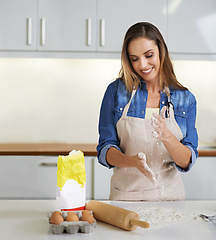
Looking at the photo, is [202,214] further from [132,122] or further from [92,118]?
[92,118]

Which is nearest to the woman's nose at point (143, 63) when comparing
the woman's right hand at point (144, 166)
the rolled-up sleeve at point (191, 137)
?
the rolled-up sleeve at point (191, 137)

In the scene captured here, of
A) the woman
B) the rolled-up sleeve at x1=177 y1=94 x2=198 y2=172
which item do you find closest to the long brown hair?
the woman

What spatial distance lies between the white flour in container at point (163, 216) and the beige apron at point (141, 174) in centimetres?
32

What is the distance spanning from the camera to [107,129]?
5.39 feet

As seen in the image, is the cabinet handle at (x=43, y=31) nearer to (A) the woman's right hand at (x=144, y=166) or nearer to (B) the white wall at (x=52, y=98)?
(B) the white wall at (x=52, y=98)

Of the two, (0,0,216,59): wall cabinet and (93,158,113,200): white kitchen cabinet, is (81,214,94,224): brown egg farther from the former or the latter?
(0,0,216,59): wall cabinet

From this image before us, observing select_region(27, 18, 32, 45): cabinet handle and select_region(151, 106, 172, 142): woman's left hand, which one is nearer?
select_region(151, 106, 172, 142): woman's left hand

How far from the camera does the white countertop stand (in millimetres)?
979

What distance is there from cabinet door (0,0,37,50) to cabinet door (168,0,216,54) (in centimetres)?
111

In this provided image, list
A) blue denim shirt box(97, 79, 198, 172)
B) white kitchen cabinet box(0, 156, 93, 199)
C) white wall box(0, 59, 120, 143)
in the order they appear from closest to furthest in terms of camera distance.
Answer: blue denim shirt box(97, 79, 198, 172) → white kitchen cabinet box(0, 156, 93, 199) → white wall box(0, 59, 120, 143)

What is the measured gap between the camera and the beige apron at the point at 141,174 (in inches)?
62.6

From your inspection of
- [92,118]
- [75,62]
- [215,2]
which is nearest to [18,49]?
[75,62]

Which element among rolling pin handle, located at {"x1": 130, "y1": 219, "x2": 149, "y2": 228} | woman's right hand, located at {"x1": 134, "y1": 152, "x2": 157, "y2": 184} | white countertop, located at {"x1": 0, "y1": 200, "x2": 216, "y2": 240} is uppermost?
woman's right hand, located at {"x1": 134, "y1": 152, "x2": 157, "y2": 184}

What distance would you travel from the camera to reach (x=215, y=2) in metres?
2.92
